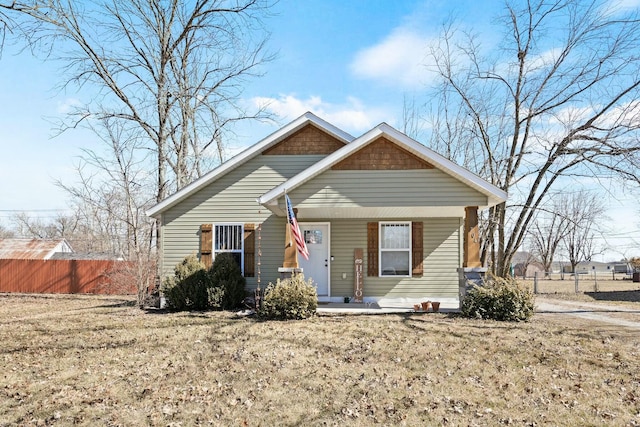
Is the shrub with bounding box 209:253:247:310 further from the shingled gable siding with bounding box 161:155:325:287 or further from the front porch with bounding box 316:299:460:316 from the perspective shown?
the front porch with bounding box 316:299:460:316

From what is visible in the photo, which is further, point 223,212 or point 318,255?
point 223,212

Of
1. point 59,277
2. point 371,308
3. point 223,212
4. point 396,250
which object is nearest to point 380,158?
point 396,250

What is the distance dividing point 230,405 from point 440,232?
871 cm

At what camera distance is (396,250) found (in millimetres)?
12273

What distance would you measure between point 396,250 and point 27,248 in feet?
85.1

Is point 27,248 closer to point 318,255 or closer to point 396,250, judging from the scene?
point 318,255

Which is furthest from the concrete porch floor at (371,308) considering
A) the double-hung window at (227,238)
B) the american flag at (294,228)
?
the double-hung window at (227,238)

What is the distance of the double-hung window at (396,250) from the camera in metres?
12.3

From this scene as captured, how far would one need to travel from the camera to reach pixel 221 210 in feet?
41.3

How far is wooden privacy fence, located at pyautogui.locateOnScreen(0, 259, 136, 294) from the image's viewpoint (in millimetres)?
20344

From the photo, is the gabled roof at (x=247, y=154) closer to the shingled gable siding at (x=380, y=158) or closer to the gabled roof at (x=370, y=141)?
the shingled gable siding at (x=380, y=158)

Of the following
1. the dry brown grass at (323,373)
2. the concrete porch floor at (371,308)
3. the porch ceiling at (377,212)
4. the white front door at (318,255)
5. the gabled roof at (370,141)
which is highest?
the gabled roof at (370,141)

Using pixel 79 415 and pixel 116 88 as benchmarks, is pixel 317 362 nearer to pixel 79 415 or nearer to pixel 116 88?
pixel 79 415

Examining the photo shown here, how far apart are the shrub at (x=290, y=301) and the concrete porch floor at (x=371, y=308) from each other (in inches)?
29.1
